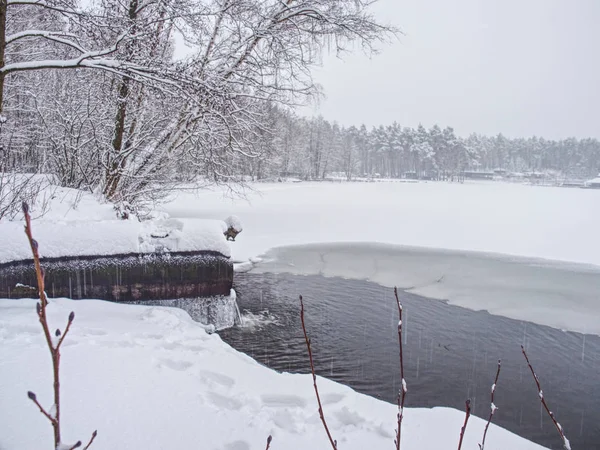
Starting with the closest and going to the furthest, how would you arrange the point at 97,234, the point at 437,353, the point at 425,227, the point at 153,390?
the point at 153,390 → the point at 97,234 → the point at 437,353 → the point at 425,227

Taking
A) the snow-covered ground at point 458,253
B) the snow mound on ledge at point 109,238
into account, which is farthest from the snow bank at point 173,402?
the snow-covered ground at point 458,253

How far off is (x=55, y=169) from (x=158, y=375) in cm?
749

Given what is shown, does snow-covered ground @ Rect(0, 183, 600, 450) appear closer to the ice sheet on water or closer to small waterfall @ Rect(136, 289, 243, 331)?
small waterfall @ Rect(136, 289, 243, 331)

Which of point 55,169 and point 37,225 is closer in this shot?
point 37,225

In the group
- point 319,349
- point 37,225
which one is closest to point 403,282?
point 319,349

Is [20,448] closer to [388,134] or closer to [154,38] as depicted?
[154,38]

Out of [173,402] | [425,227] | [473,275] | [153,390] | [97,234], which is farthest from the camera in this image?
[425,227]

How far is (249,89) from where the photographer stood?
8430mm

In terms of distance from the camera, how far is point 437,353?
6.55 meters

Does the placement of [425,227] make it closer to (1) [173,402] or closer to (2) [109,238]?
(2) [109,238]

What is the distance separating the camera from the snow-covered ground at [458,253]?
9547 millimetres

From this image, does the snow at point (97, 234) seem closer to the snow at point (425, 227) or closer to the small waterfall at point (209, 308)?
the small waterfall at point (209, 308)

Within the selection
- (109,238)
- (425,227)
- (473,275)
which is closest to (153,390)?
(109,238)

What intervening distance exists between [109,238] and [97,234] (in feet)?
0.52
